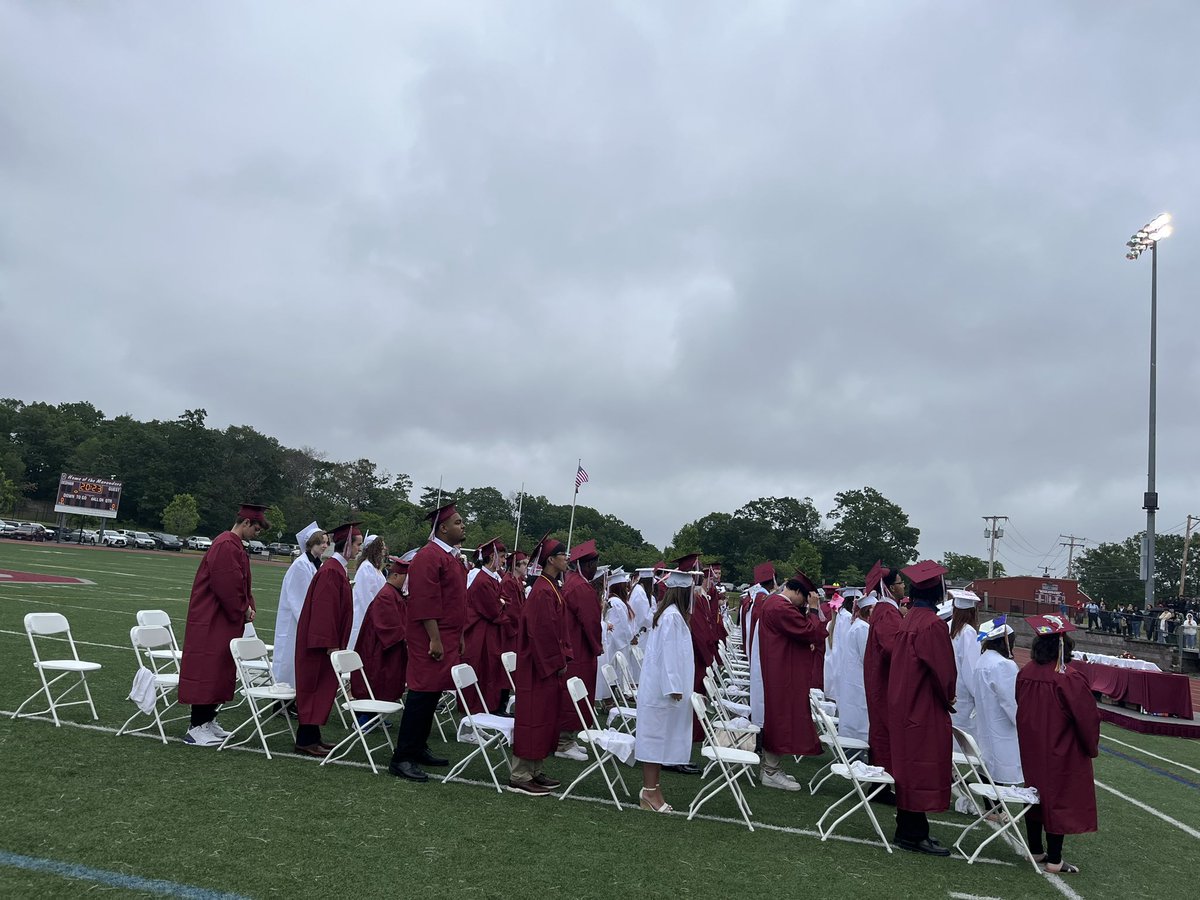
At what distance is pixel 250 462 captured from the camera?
89.4 metres

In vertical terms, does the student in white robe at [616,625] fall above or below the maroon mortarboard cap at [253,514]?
below

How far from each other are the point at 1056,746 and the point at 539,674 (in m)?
3.90

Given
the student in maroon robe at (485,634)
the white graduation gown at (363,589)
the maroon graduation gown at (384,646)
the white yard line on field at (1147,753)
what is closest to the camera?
the maroon graduation gown at (384,646)

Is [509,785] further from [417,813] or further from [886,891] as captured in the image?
[886,891]

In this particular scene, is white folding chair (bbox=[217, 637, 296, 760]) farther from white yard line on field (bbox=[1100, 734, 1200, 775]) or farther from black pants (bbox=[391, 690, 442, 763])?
white yard line on field (bbox=[1100, 734, 1200, 775])

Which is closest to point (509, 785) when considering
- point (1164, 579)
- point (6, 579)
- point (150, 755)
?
point (150, 755)

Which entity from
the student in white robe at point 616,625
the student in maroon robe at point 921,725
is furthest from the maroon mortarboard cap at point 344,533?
the student in maroon robe at point 921,725

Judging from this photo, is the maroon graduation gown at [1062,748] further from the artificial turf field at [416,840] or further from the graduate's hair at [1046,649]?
the artificial turf field at [416,840]

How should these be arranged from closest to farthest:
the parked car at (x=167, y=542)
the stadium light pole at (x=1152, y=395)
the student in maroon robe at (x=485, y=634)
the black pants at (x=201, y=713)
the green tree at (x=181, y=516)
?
1. the black pants at (x=201, y=713)
2. the student in maroon robe at (x=485, y=634)
3. the stadium light pole at (x=1152, y=395)
4. the parked car at (x=167, y=542)
5. the green tree at (x=181, y=516)

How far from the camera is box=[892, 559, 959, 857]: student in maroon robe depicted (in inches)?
224

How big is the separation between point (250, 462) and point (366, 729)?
91093 mm

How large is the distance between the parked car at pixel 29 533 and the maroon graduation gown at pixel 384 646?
5739cm

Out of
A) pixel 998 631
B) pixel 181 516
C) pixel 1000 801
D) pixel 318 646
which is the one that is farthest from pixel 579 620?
pixel 181 516

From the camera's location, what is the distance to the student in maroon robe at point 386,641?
7.75 meters
